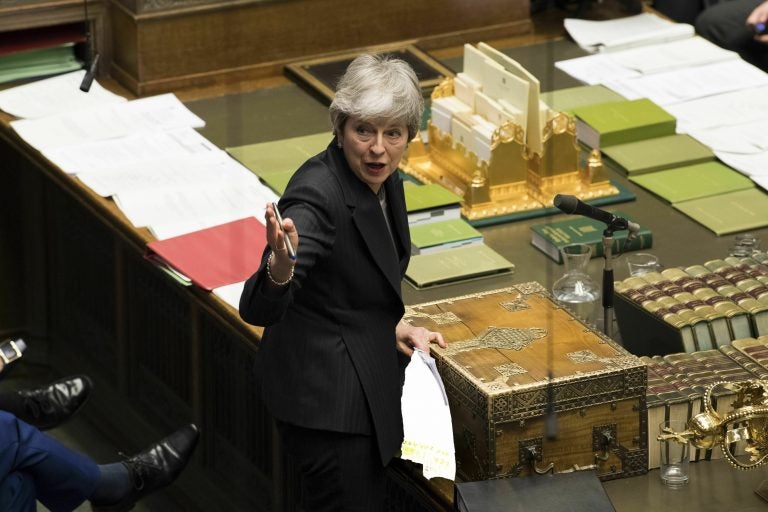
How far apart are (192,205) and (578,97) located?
149 cm

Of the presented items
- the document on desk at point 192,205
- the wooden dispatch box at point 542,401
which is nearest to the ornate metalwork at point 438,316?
the wooden dispatch box at point 542,401

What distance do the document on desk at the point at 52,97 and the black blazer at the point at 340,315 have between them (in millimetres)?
2465

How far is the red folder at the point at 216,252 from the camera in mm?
5102

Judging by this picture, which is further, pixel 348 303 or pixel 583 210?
pixel 583 210

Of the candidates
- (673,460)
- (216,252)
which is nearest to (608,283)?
(673,460)

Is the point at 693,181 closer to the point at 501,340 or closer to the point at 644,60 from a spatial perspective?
the point at 644,60

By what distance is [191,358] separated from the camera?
5.50 meters

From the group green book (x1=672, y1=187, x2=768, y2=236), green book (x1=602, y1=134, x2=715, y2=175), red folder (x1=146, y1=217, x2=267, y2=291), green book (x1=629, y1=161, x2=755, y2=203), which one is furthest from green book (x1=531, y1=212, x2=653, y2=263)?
red folder (x1=146, y1=217, x2=267, y2=291)

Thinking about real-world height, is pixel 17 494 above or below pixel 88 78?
below

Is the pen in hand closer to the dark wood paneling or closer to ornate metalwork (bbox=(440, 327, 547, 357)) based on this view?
ornate metalwork (bbox=(440, 327, 547, 357))

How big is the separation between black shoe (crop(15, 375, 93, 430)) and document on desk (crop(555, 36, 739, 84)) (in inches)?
83.0

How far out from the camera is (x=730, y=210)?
216 inches

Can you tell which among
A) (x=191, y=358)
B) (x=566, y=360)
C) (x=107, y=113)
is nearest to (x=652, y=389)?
(x=566, y=360)

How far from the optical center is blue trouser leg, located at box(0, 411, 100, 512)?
4.61m
